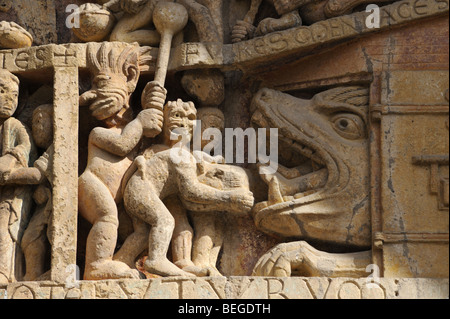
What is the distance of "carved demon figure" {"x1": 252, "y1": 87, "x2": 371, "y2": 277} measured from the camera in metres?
7.92

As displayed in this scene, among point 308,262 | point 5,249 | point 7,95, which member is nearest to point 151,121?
point 7,95

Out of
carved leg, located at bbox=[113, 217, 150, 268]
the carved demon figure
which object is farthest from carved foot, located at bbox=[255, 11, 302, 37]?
carved leg, located at bbox=[113, 217, 150, 268]

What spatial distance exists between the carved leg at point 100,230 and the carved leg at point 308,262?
2.66 ft

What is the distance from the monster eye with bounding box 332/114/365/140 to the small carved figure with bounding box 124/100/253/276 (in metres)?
0.70

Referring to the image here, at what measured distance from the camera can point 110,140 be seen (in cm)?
815

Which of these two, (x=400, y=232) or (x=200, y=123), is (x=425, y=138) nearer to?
(x=400, y=232)

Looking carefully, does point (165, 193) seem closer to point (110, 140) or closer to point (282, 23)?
point (110, 140)

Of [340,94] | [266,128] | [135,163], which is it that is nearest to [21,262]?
[135,163]

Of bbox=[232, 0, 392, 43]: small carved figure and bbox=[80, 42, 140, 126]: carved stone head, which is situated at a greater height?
bbox=[232, 0, 392, 43]: small carved figure

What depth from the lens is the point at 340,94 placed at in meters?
8.21

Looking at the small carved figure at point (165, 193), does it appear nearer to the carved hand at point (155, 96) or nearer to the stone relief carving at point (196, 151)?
the stone relief carving at point (196, 151)

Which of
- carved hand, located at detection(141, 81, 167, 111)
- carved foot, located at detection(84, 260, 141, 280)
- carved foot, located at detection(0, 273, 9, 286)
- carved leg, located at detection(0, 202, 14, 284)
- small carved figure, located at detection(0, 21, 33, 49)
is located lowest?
carved foot, located at detection(0, 273, 9, 286)

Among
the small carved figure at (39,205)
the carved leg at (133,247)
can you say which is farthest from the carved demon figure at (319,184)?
the small carved figure at (39,205)

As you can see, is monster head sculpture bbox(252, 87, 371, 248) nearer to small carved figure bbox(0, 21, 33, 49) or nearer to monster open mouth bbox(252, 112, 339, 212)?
monster open mouth bbox(252, 112, 339, 212)
